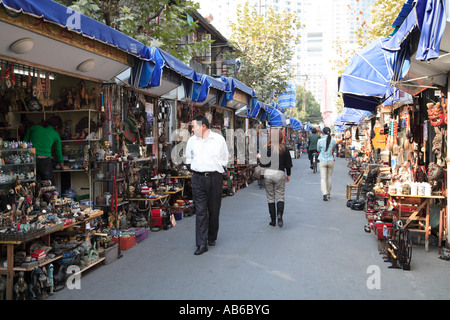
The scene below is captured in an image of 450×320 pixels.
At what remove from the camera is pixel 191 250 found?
249 inches

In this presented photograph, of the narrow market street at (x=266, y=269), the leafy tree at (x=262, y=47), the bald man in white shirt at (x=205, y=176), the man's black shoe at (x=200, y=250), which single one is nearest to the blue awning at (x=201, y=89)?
the narrow market street at (x=266, y=269)

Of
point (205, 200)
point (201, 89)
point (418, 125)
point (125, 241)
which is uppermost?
point (201, 89)

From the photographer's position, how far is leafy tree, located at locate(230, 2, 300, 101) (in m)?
21.4

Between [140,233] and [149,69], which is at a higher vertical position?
[149,69]

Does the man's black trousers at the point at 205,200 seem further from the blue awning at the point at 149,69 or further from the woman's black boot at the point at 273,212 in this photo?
the blue awning at the point at 149,69

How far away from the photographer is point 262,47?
70.5 ft

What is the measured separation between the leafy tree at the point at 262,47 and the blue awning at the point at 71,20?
15.2m

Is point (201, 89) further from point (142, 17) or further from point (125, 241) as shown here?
point (125, 241)

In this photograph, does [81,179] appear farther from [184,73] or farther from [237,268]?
[237,268]

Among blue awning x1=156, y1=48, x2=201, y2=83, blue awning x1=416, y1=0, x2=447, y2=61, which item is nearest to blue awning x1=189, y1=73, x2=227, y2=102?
blue awning x1=156, y1=48, x2=201, y2=83

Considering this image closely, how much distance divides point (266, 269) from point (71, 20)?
14.1ft

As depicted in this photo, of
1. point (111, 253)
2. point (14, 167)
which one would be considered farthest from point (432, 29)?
point (14, 167)

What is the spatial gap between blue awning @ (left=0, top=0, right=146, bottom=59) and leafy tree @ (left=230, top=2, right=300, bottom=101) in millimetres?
15188
